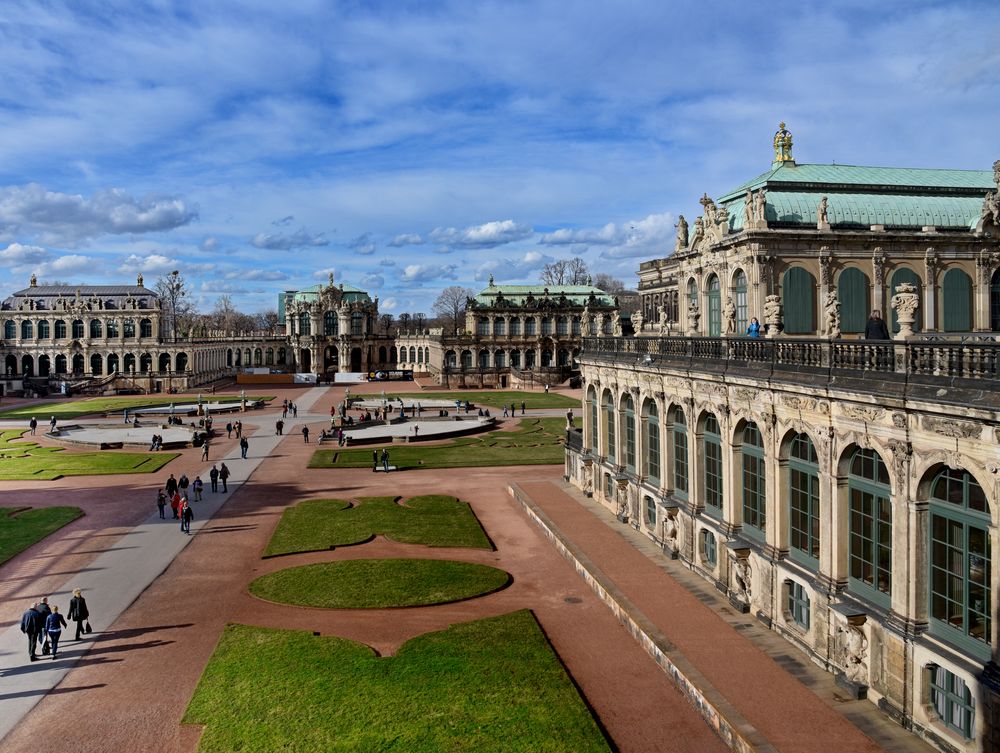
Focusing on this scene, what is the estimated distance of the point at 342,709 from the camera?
718 inches

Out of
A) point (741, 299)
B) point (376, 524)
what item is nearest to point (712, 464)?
point (741, 299)

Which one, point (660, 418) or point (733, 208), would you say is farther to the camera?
point (733, 208)

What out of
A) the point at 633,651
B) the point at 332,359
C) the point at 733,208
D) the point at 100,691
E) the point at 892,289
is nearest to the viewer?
the point at 100,691

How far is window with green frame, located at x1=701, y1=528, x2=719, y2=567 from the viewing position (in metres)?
27.0

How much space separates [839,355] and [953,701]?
7.83m

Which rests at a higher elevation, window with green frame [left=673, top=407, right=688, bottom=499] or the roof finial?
the roof finial

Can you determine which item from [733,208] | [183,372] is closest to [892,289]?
[733,208]

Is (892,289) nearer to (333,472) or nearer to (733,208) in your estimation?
(733,208)

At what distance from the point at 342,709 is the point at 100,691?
652cm

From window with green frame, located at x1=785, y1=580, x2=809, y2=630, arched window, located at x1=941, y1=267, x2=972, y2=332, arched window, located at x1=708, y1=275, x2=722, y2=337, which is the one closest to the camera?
window with green frame, located at x1=785, y1=580, x2=809, y2=630

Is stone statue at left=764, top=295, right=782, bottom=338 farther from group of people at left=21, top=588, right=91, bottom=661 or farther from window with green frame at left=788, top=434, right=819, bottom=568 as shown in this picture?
group of people at left=21, top=588, right=91, bottom=661

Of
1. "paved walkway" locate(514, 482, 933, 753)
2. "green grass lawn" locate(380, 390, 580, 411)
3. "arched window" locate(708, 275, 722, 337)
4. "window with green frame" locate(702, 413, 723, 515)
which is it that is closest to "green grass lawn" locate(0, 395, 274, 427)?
"green grass lawn" locate(380, 390, 580, 411)

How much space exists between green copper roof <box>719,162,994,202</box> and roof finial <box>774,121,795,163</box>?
1.83 ft

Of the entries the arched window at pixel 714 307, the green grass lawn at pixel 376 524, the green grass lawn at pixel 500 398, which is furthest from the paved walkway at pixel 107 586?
the green grass lawn at pixel 500 398
